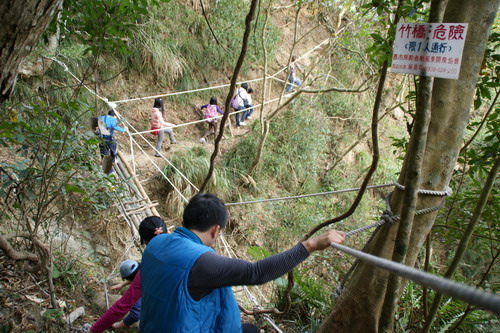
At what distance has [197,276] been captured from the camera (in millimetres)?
1059

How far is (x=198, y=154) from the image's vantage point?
6238mm

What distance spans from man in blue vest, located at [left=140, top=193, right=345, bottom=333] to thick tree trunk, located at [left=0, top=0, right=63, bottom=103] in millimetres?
670

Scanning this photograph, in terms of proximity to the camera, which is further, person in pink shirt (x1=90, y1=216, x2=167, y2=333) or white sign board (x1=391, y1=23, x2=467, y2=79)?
person in pink shirt (x1=90, y1=216, x2=167, y2=333)

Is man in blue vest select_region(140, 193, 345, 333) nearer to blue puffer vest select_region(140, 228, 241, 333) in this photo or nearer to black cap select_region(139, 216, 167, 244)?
blue puffer vest select_region(140, 228, 241, 333)

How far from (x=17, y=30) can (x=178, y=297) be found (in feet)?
2.89

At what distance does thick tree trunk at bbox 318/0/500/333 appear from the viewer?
138 cm

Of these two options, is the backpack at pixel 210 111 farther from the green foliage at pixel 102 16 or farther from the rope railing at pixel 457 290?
the rope railing at pixel 457 290

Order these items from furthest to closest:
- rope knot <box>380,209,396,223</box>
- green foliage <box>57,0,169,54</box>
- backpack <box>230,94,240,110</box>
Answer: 1. backpack <box>230,94,240,110</box>
2. green foliage <box>57,0,169,54</box>
3. rope knot <box>380,209,396,223</box>

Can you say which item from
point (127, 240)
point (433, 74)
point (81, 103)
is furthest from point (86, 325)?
point (127, 240)

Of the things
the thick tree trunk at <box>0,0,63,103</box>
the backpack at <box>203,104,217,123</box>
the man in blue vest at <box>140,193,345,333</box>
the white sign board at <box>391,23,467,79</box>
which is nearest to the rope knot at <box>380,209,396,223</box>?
the man in blue vest at <box>140,193,345,333</box>

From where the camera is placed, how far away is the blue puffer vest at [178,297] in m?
1.07

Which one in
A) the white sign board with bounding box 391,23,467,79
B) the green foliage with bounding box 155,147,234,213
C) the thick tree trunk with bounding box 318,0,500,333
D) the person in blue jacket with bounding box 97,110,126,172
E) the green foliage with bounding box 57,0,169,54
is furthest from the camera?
the green foliage with bounding box 155,147,234,213

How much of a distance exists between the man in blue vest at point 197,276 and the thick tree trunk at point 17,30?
670mm

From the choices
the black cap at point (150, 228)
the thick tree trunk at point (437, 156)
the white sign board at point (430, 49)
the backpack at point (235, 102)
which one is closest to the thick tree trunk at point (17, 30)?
the black cap at point (150, 228)
